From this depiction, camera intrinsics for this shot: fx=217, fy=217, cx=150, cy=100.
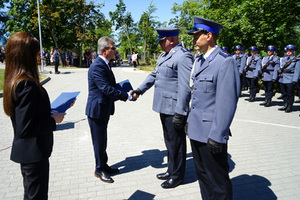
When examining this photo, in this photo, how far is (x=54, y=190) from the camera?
126 inches

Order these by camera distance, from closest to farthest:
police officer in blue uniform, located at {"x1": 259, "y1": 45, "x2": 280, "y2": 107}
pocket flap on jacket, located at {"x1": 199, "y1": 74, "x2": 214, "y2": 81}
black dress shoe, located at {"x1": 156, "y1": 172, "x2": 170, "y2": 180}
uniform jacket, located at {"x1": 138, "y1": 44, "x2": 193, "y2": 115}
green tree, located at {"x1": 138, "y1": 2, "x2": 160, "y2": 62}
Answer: pocket flap on jacket, located at {"x1": 199, "y1": 74, "x2": 214, "y2": 81}, uniform jacket, located at {"x1": 138, "y1": 44, "x2": 193, "y2": 115}, black dress shoe, located at {"x1": 156, "y1": 172, "x2": 170, "y2": 180}, police officer in blue uniform, located at {"x1": 259, "y1": 45, "x2": 280, "y2": 107}, green tree, located at {"x1": 138, "y1": 2, "x2": 160, "y2": 62}

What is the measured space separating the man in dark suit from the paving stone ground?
15.9 inches

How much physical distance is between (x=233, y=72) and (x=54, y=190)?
2935 millimetres

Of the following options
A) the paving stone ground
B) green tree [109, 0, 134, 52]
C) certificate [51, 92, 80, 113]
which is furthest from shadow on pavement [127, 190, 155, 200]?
green tree [109, 0, 134, 52]

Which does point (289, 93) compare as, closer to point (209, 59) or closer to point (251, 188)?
point (251, 188)

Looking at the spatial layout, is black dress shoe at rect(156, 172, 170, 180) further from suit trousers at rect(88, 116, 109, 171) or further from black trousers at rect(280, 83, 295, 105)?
black trousers at rect(280, 83, 295, 105)

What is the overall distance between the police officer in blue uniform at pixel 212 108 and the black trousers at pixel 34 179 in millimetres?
1575

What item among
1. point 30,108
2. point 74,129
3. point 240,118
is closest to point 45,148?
point 30,108

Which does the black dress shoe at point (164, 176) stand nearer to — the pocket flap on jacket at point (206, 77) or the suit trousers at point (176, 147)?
the suit trousers at point (176, 147)

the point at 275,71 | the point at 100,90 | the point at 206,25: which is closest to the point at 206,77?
the point at 206,25

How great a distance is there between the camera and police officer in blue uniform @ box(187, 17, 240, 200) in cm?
214

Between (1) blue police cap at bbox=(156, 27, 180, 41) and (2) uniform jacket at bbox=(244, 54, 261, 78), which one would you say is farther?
(2) uniform jacket at bbox=(244, 54, 261, 78)

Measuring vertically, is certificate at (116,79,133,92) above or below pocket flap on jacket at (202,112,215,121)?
above

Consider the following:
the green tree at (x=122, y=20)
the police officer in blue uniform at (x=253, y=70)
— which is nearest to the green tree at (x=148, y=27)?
the green tree at (x=122, y=20)
